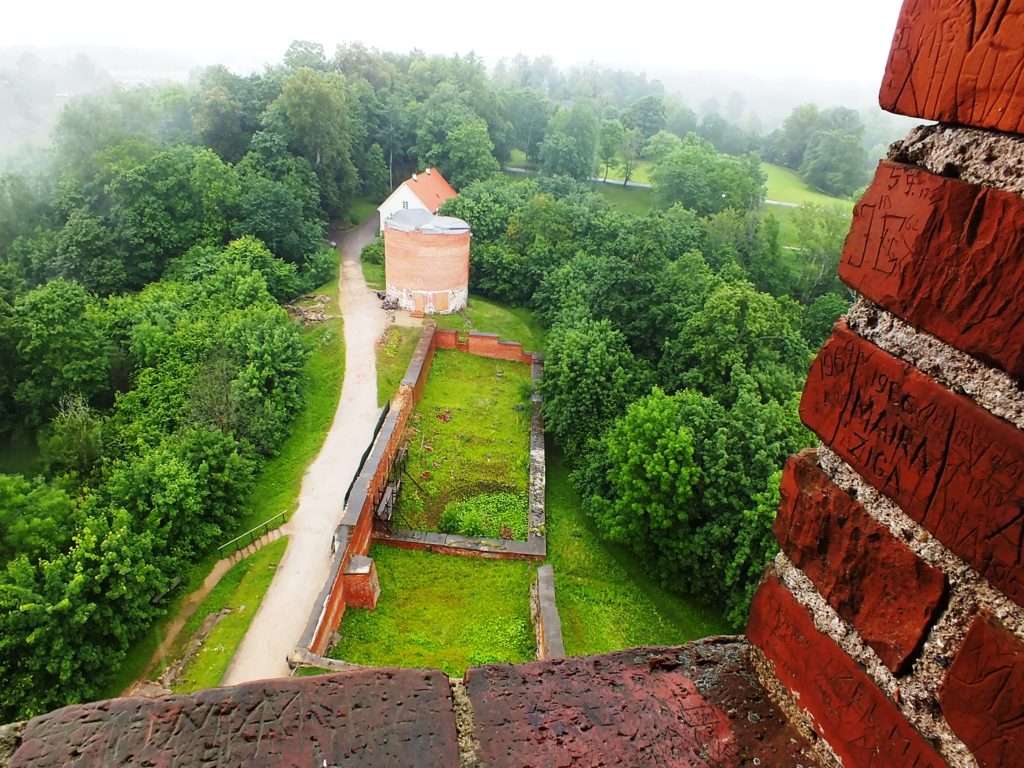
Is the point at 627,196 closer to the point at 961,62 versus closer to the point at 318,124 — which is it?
the point at 318,124

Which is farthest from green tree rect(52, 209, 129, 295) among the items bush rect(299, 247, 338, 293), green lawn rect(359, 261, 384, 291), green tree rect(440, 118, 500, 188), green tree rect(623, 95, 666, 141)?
green tree rect(623, 95, 666, 141)

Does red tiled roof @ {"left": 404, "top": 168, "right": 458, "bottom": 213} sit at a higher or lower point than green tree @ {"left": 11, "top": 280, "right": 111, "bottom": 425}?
higher

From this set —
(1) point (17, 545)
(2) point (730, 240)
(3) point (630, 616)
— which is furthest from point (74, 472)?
(2) point (730, 240)

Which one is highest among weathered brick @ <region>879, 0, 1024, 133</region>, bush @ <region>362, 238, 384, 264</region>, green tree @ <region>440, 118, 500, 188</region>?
weathered brick @ <region>879, 0, 1024, 133</region>

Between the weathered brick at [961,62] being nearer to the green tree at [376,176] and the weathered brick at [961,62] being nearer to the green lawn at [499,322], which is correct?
the green lawn at [499,322]

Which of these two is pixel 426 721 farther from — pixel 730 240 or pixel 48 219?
pixel 48 219

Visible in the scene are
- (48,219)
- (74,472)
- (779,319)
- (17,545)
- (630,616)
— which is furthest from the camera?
(48,219)

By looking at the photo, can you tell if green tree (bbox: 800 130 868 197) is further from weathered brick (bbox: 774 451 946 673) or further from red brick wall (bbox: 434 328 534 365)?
weathered brick (bbox: 774 451 946 673)
